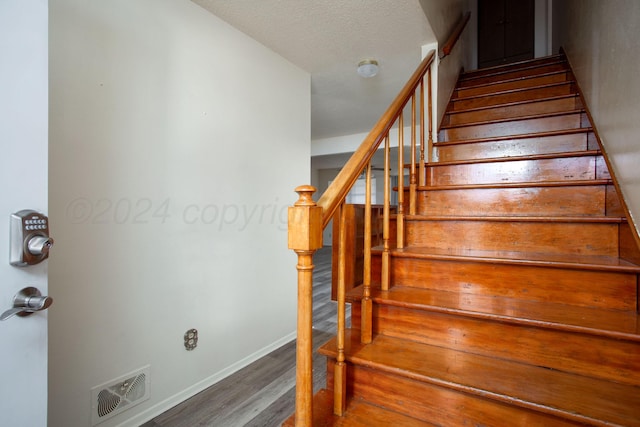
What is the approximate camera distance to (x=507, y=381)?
990mm

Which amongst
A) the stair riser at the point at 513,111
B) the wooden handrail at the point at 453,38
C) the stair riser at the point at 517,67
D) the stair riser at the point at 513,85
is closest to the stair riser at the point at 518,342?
the stair riser at the point at 513,111

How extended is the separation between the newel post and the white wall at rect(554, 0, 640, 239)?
1.36 m

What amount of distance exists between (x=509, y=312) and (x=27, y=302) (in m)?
1.50

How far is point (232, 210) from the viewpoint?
83.2 inches

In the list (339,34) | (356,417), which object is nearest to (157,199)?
(356,417)

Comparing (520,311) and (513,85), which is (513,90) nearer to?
(513,85)

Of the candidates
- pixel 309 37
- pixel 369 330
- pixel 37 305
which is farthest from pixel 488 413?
pixel 309 37

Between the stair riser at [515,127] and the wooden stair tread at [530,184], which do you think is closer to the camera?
the wooden stair tread at [530,184]

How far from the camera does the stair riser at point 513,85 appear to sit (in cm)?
277

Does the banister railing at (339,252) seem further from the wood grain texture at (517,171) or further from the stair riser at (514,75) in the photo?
the stair riser at (514,75)

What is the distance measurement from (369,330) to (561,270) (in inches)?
31.6

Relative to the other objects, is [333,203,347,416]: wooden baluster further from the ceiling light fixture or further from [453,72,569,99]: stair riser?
[453,72,569,99]: stair riser

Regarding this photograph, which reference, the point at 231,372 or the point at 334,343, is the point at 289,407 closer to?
the point at 231,372

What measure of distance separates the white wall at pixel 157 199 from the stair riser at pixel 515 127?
5.01 feet
